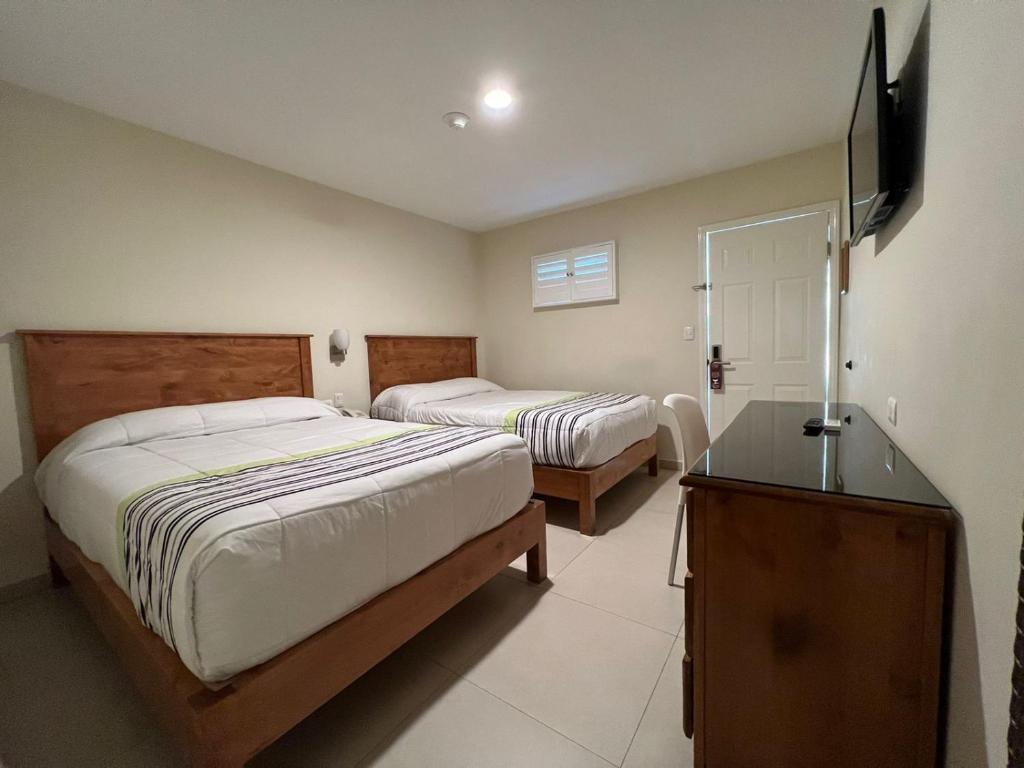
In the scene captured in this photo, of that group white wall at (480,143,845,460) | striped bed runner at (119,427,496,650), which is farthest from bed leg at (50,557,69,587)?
white wall at (480,143,845,460)

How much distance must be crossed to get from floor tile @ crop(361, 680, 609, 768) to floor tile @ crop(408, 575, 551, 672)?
199 mm

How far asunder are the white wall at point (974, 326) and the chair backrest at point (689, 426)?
0.73 meters

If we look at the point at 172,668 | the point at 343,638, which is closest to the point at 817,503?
the point at 343,638

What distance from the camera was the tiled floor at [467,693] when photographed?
121cm

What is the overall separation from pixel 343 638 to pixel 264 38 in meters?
2.35

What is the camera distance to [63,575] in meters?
2.11

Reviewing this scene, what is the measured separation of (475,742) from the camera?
→ 123 cm

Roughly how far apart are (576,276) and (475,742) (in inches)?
144

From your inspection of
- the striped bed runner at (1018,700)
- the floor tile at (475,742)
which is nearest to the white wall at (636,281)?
the floor tile at (475,742)

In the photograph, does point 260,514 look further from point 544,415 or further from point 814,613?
point 544,415

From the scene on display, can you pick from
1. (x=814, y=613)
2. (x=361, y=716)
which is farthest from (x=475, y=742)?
(x=814, y=613)

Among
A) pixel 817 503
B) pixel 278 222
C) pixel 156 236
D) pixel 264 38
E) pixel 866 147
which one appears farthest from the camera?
pixel 278 222

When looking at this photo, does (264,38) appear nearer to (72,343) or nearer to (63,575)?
(72,343)

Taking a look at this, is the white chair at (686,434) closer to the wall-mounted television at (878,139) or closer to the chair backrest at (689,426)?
the chair backrest at (689,426)
